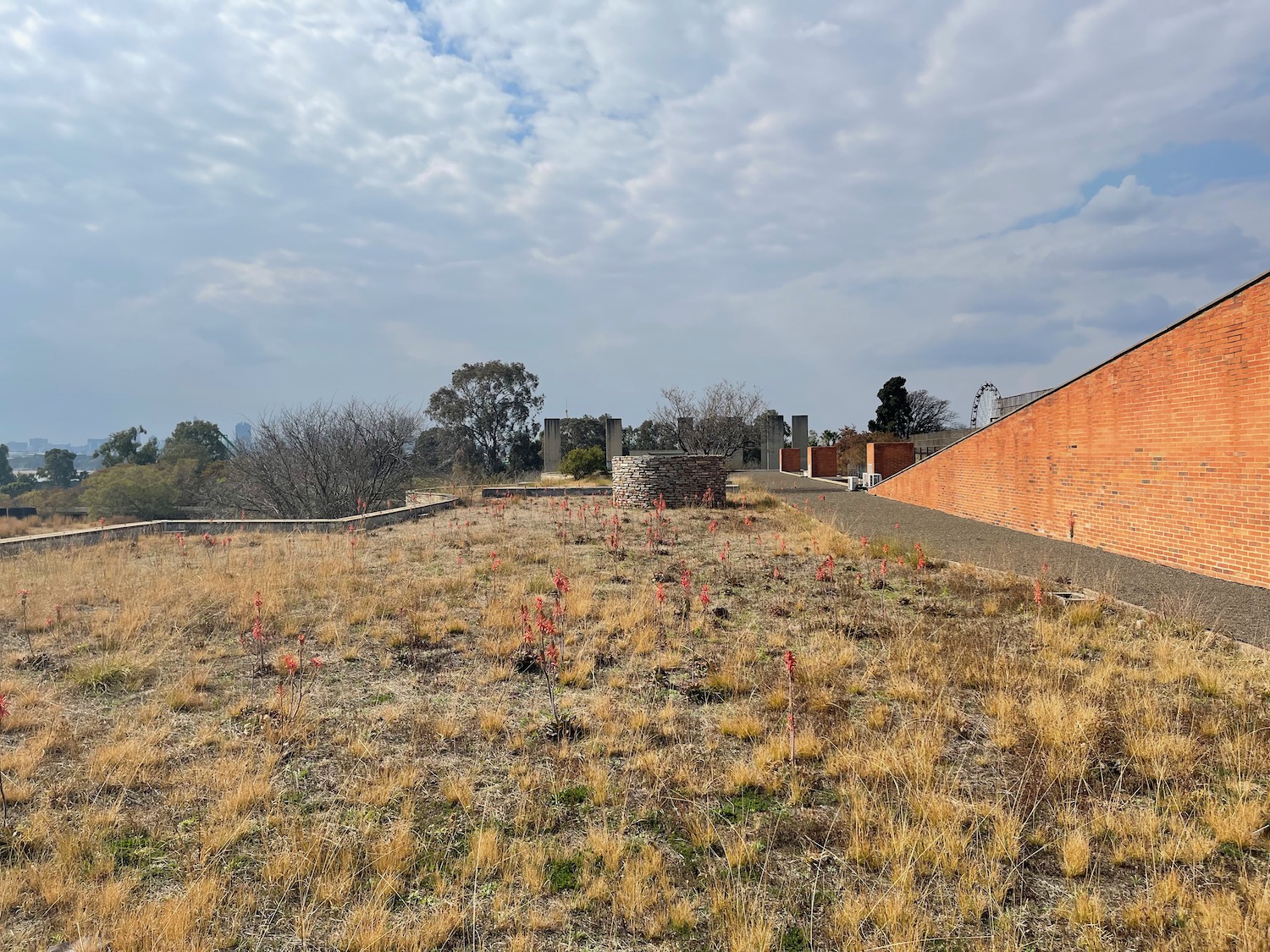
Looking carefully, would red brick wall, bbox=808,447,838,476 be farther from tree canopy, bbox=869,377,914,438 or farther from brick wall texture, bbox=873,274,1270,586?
brick wall texture, bbox=873,274,1270,586

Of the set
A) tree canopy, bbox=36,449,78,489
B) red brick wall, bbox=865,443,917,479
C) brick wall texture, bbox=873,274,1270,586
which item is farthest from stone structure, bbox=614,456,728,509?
tree canopy, bbox=36,449,78,489

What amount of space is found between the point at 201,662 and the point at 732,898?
5251 millimetres

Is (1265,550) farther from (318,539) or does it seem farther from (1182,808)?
(318,539)

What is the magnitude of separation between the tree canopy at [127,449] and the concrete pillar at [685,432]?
3248 centimetres

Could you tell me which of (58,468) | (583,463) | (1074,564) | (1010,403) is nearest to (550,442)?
(583,463)

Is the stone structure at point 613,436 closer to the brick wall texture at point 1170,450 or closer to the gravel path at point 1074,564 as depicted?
the gravel path at point 1074,564

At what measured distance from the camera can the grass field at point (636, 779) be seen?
2.62m

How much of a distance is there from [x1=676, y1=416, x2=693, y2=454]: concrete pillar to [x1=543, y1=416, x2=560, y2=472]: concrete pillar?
709 centimetres

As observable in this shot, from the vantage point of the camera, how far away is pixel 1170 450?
28.2ft

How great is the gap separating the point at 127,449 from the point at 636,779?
50169 millimetres

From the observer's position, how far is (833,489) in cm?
2531

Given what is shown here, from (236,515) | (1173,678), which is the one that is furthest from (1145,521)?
(236,515)

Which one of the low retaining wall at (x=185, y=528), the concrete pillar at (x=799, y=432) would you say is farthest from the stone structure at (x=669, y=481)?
the concrete pillar at (x=799, y=432)

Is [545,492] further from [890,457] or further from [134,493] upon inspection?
[134,493]
